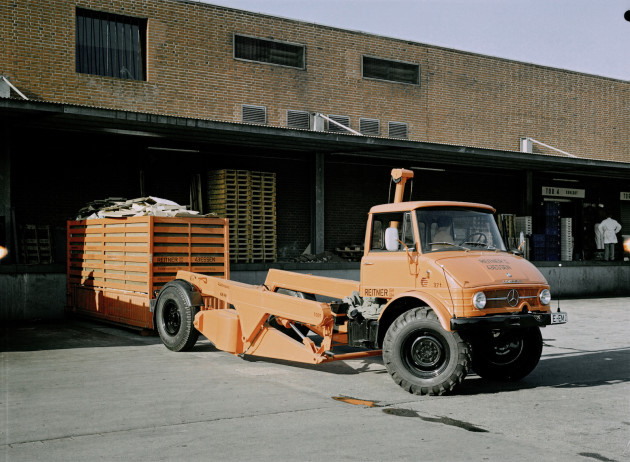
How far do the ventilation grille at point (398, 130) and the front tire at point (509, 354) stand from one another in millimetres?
16896

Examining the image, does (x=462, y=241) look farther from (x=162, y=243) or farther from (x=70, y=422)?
(x=162, y=243)

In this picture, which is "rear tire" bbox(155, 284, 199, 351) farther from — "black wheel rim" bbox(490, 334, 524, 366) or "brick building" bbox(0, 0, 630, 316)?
"brick building" bbox(0, 0, 630, 316)

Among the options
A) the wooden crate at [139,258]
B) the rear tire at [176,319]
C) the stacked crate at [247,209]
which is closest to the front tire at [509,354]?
the rear tire at [176,319]

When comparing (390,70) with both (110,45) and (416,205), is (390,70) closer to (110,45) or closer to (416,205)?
(110,45)

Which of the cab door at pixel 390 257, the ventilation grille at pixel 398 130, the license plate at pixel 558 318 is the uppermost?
the ventilation grille at pixel 398 130

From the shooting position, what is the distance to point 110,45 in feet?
66.9

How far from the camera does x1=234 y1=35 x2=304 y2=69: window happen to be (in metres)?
22.5

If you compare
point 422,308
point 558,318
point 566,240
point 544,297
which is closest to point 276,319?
point 422,308

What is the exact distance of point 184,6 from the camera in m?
21.4

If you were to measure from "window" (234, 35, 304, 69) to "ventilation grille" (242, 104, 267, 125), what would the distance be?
5.17 feet

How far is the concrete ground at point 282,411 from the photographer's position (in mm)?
5840

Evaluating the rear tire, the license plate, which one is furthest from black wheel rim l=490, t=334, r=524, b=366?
the rear tire

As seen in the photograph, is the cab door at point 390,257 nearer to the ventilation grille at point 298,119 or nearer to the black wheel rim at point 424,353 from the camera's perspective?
the black wheel rim at point 424,353

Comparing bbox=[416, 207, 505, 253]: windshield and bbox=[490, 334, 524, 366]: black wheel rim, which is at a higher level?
bbox=[416, 207, 505, 253]: windshield
